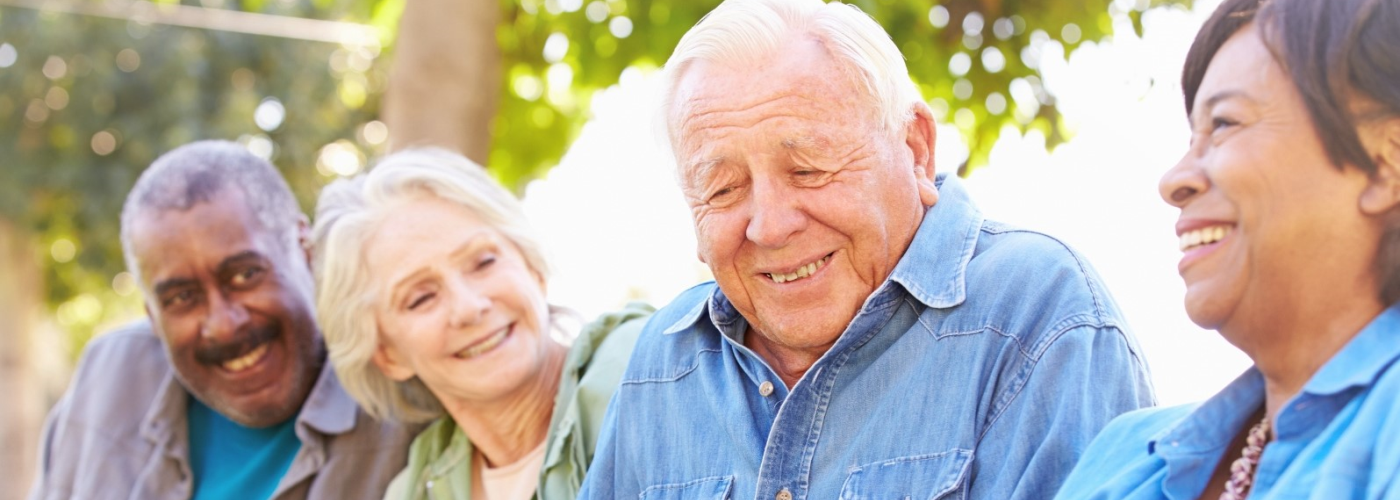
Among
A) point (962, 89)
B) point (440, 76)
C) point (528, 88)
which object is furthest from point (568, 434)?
point (528, 88)

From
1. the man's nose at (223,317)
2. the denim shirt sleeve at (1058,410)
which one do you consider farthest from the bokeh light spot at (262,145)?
the denim shirt sleeve at (1058,410)

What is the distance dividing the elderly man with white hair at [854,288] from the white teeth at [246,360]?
1.81 m

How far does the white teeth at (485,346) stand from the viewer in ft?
11.2

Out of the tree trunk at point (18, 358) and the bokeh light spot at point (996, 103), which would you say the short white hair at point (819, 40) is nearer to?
the bokeh light spot at point (996, 103)

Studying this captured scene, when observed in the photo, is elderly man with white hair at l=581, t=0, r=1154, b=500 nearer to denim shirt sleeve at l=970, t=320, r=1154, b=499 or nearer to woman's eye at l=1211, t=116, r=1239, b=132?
denim shirt sleeve at l=970, t=320, r=1154, b=499

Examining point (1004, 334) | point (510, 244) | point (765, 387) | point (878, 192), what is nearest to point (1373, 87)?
point (1004, 334)

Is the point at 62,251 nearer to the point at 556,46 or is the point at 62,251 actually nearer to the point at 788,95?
the point at 556,46

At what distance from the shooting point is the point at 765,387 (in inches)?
98.1

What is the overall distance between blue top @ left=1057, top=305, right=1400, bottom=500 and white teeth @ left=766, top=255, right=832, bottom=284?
61 centimetres

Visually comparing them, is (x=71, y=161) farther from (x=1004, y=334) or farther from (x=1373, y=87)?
(x=1373, y=87)

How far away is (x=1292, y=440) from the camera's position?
160 centimetres

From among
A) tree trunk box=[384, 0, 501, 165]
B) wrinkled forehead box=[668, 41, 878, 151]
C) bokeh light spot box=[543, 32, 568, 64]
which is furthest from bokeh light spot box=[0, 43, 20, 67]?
wrinkled forehead box=[668, 41, 878, 151]

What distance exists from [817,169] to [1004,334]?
419mm

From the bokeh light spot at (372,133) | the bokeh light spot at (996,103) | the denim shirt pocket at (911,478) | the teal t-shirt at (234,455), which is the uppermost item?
the bokeh light spot at (996,103)
